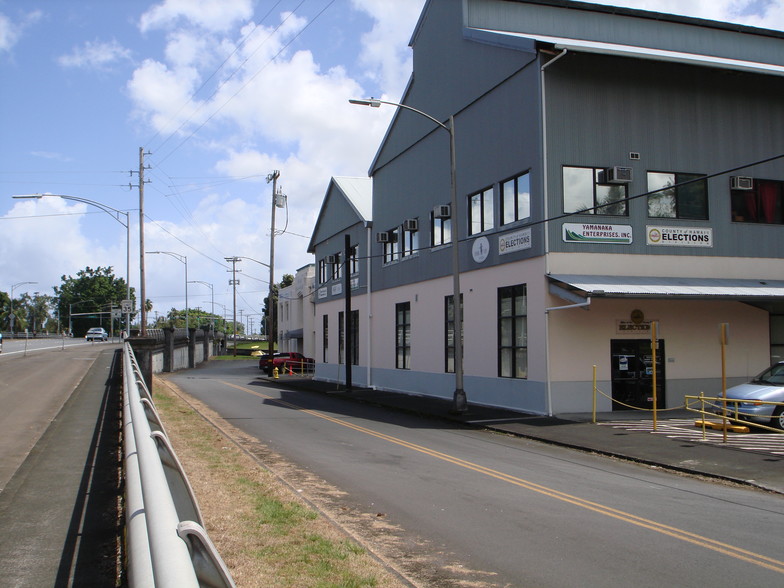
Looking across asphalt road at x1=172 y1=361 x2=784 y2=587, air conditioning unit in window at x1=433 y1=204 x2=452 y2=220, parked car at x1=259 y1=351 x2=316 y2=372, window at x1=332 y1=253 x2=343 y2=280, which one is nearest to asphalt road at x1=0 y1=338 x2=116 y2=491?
asphalt road at x1=172 y1=361 x2=784 y2=587

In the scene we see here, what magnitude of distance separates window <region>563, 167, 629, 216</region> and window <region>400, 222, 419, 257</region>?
9905 mm

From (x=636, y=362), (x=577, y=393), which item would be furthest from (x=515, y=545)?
(x=636, y=362)

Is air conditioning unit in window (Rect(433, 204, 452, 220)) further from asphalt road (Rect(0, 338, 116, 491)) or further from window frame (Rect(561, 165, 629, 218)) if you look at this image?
A: asphalt road (Rect(0, 338, 116, 491))

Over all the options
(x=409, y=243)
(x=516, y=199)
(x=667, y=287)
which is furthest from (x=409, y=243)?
(x=667, y=287)

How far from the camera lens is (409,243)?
30578 mm

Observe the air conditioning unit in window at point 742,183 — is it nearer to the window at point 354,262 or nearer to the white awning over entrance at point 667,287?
the white awning over entrance at point 667,287

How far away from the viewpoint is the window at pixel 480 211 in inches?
933

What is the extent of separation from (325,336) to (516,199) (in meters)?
24.0

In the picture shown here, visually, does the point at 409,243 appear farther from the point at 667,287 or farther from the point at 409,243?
the point at 667,287

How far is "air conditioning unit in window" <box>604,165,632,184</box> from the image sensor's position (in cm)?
2009

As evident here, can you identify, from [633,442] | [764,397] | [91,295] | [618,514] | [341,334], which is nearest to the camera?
[618,514]

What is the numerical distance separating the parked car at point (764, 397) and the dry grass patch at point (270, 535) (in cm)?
1129

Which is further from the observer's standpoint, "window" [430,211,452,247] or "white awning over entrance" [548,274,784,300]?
"window" [430,211,452,247]

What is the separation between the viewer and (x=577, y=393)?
66.0 ft
